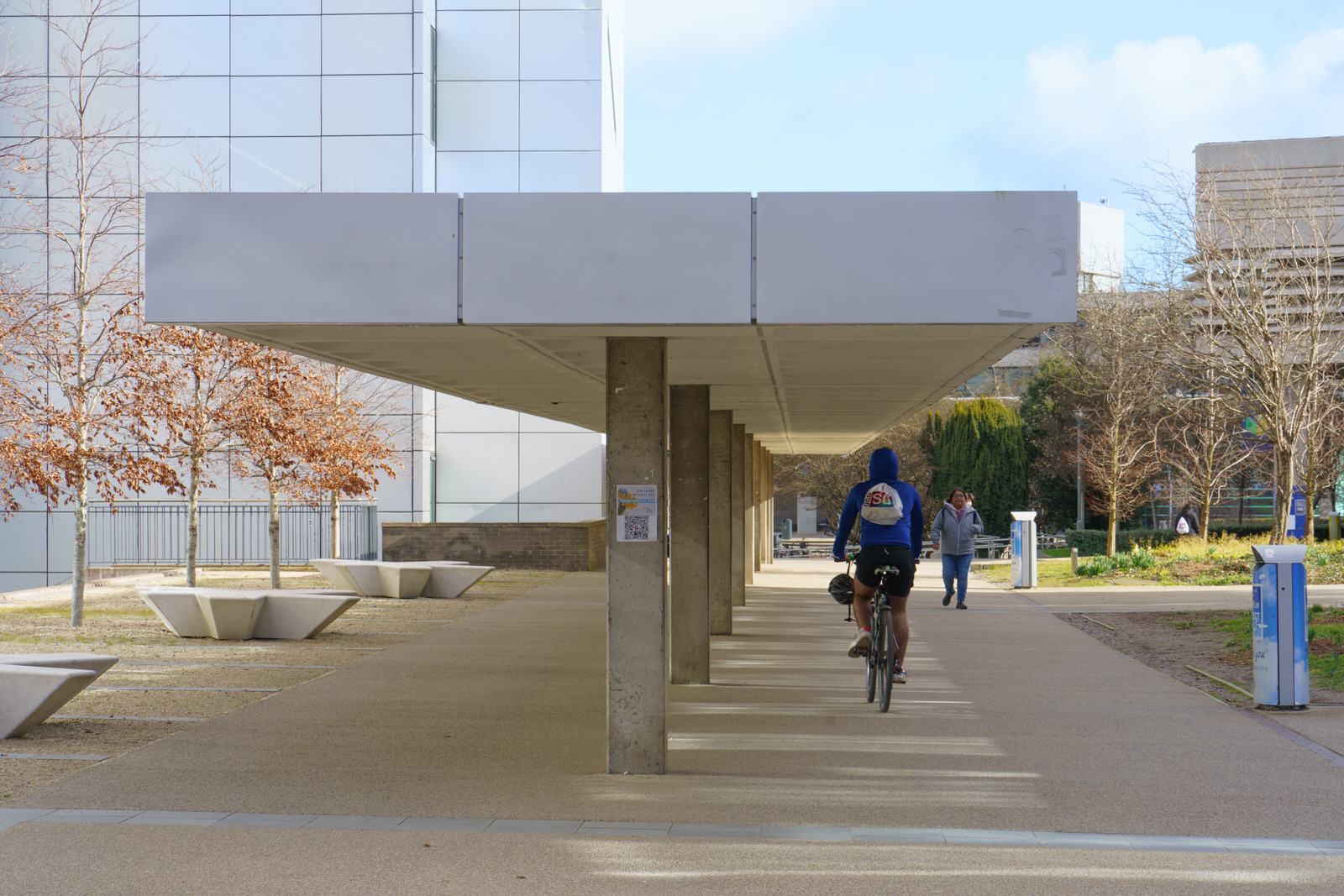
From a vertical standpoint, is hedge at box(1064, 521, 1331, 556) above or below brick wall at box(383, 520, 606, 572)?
below

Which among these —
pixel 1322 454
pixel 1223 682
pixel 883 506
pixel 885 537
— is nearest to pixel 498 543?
pixel 1223 682

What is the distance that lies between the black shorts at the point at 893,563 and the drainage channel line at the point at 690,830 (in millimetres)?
3153

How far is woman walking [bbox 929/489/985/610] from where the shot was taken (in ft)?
59.0

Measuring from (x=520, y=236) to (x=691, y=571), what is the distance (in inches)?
209

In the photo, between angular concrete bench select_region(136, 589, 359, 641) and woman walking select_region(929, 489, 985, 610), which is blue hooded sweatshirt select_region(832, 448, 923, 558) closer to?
angular concrete bench select_region(136, 589, 359, 641)

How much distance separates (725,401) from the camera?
13.1 m

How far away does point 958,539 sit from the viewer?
18.1m

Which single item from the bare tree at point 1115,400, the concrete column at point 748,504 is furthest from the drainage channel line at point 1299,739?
the bare tree at point 1115,400

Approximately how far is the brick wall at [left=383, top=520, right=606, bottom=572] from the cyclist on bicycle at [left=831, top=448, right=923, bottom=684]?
695 inches

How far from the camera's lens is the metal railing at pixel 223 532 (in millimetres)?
28391

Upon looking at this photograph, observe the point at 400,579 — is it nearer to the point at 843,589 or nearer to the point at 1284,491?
the point at 843,589

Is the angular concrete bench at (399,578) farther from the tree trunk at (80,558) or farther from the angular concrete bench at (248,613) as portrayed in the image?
the angular concrete bench at (248,613)

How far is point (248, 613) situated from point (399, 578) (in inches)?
229

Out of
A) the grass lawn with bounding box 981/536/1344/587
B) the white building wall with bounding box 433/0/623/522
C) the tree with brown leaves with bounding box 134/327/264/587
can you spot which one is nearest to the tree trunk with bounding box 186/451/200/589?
the tree with brown leaves with bounding box 134/327/264/587
